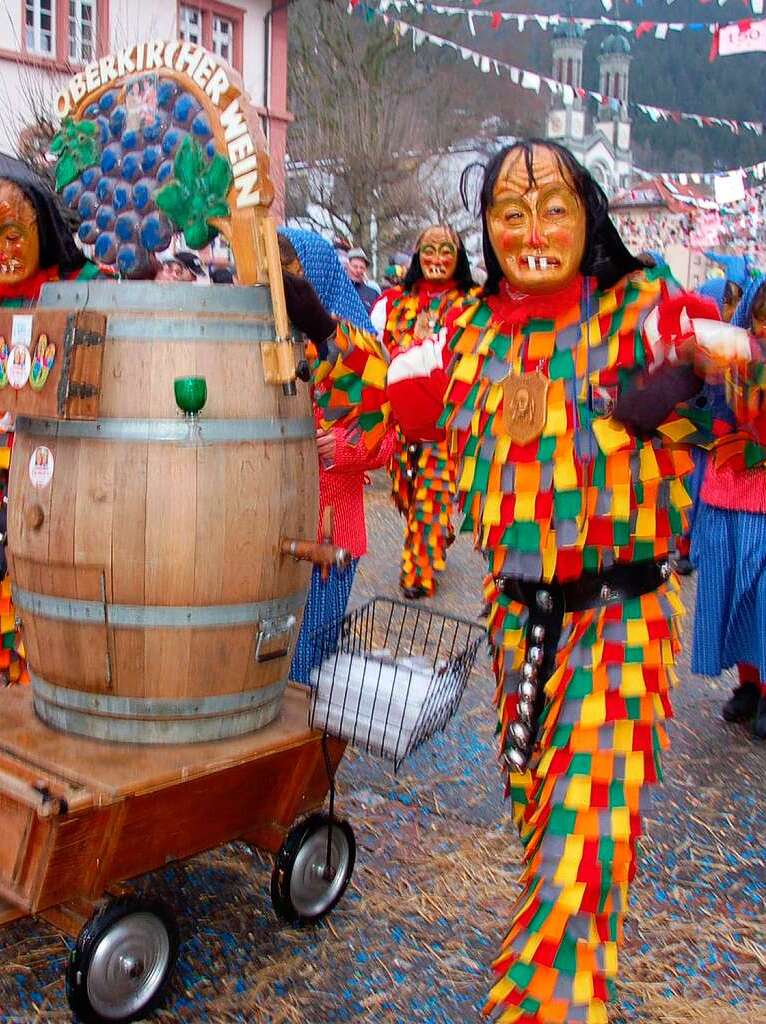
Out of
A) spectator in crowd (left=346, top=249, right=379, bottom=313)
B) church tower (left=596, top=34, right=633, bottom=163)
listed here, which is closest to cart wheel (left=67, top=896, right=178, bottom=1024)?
spectator in crowd (left=346, top=249, right=379, bottom=313)

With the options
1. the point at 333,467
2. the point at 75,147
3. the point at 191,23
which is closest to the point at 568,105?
the point at 191,23

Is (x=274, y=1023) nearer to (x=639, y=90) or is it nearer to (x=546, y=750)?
(x=546, y=750)

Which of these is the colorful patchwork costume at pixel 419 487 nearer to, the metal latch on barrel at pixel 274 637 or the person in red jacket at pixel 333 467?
the person in red jacket at pixel 333 467

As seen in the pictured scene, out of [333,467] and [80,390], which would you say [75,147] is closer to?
[80,390]

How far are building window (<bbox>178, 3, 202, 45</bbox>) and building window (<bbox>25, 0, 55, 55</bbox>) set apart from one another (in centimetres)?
175

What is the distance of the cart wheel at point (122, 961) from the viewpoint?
88.0 inches

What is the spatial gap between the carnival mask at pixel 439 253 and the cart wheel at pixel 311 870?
11.4 feet

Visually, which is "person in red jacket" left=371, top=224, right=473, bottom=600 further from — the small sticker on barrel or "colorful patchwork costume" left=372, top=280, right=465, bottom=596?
the small sticker on barrel

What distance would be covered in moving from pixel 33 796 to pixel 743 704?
3.29 m

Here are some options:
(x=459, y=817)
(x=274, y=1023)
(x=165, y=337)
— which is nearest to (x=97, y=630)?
(x=165, y=337)

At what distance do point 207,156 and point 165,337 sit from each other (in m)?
0.48

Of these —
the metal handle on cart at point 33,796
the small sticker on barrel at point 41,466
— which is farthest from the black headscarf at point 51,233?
the metal handle on cart at point 33,796

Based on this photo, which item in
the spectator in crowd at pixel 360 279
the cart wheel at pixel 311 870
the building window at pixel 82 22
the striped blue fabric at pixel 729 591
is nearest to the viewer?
the cart wheel at pixel 311 870

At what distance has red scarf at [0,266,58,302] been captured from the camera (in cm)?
319
